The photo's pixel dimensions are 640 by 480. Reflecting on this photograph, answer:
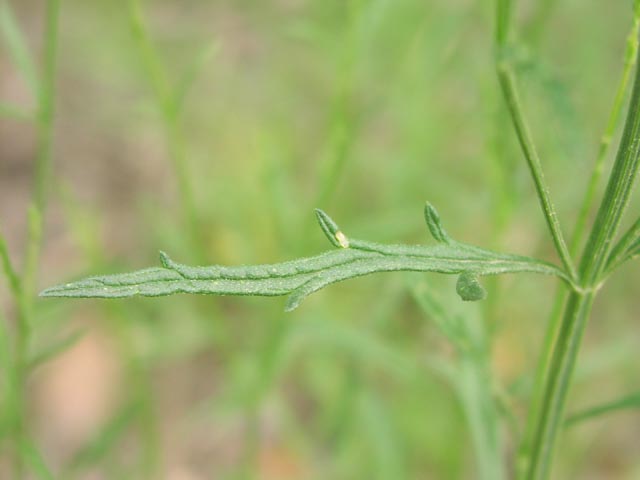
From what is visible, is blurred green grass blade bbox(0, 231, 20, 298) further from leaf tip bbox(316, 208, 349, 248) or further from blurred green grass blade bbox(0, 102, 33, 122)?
leaf tip bbox(316, 208, 349, 248)

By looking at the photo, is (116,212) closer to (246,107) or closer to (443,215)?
(246,107)

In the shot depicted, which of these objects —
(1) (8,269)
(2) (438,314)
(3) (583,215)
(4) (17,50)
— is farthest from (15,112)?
(3) (583,215)

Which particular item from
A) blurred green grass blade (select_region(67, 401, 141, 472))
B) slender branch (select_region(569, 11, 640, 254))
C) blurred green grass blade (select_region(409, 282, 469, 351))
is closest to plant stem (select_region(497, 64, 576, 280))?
slender branch (select_region(569, 11, 640, 254))

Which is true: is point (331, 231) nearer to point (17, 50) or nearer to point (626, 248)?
point (626, 248)

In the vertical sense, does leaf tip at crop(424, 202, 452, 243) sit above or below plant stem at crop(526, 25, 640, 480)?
above

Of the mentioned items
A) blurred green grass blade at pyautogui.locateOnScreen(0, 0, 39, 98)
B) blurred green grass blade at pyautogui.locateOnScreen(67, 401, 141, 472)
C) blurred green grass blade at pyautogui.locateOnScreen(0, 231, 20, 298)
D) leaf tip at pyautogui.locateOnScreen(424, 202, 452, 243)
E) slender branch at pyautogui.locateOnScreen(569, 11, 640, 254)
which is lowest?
leaf tip at pyautogui.locateOnScreen(424, 202, 452, 243)

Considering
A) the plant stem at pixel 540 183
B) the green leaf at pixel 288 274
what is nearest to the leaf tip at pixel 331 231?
the green leaf at pixel 288 274

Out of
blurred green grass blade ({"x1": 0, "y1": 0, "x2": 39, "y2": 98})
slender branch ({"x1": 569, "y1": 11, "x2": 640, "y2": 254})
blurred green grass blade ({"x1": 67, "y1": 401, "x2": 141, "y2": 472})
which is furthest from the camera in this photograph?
blurred green grass blade ({"x1": 67, "y1": 401, "x2": 141, "y2": 472})
